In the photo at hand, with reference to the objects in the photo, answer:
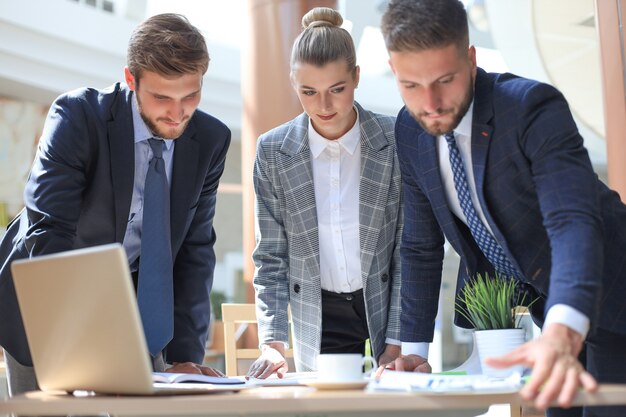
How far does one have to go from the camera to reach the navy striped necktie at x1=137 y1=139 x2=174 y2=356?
1.98m

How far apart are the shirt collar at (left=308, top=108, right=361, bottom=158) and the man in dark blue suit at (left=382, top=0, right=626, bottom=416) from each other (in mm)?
506

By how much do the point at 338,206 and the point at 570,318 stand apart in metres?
1.19

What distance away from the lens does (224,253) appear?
455 inches

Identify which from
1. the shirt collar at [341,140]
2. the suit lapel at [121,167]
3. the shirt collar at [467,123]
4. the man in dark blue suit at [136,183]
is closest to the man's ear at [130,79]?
the man in dark blue suit at [136,183]

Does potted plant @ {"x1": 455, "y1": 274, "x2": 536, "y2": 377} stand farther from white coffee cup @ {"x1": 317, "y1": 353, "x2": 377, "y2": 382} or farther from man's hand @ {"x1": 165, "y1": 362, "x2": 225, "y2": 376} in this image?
man's hand @ {"x1": 165, "y1": 362, "x2": 225, "y2": 376}

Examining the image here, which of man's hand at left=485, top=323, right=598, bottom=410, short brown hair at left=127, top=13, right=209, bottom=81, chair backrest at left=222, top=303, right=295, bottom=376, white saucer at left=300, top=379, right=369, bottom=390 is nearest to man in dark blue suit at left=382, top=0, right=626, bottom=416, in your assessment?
man's hand at left=485, top=323, right=598, bottom=410

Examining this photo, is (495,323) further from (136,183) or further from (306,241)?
(136,183)

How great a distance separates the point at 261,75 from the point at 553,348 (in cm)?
393

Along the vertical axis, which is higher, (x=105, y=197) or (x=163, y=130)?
(x=163, y=130)

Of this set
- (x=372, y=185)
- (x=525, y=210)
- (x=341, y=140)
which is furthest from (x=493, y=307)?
(x=341, y=140)

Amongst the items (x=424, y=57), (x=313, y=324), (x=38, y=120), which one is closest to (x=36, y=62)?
(x=38, y=120)

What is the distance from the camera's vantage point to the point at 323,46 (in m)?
2.27

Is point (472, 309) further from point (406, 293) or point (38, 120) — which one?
point (38, 120)

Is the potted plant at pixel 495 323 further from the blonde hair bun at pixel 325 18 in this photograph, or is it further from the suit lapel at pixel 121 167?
the blonde hair bun at pixel 325 18
